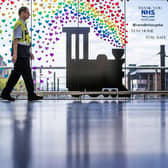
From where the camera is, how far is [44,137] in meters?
1.35

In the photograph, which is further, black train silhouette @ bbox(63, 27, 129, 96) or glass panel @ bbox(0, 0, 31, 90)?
black train silhouette @ bbox(63, 27, 129, 96)

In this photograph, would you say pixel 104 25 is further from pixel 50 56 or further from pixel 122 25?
pixel 50 56

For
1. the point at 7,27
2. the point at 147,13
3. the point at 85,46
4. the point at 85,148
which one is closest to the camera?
the point at 85,148

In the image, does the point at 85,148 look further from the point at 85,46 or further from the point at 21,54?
the point at 85,46

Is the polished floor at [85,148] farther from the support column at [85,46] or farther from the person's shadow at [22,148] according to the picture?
the support column at [85,46]

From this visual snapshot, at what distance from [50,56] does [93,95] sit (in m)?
0.79

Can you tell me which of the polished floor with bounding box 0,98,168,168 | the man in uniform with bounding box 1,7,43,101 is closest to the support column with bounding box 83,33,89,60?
the man in uniform with bounding box 1,7,43,101

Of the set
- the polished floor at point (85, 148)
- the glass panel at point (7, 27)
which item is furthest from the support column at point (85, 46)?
the polished floor at point (85, 148)

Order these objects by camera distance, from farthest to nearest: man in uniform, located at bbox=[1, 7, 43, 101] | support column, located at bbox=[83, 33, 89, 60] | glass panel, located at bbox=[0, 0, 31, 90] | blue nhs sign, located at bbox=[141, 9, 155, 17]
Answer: blue nhs sign, located at bbox=[141, 9, 155, 17]
support column, located at bbox=[83, 33, 89, 60]
glass panel, located at bbox=[0, 0, 31, 90]
man in uniform, located at bbox=[1, 7, 43, 101]

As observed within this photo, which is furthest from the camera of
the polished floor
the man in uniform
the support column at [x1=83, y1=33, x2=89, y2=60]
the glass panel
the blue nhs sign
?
the blue nhs sign

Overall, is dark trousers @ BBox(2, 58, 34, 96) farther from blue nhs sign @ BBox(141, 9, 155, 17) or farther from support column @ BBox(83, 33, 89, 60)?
blue nhs sign @ BBox(141, 9, 155, 17)

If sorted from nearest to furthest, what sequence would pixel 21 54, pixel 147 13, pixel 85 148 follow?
pixel 85 148
pixel 21 54
pixel 147 13

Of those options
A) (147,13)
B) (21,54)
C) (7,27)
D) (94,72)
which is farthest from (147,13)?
(21,54)

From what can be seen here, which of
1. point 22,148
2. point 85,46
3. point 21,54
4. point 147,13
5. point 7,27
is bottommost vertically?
point 22,148
